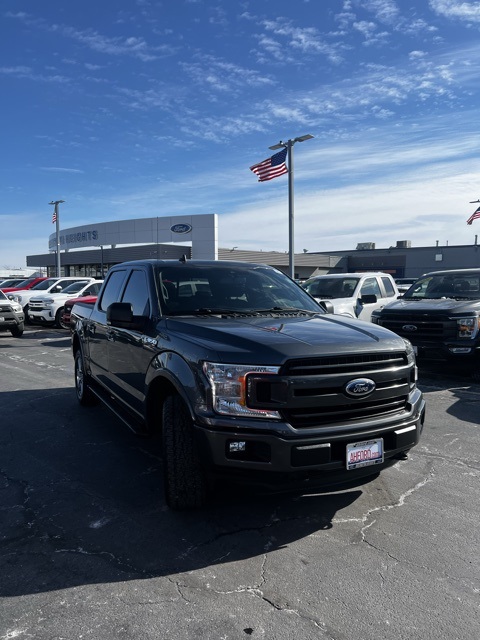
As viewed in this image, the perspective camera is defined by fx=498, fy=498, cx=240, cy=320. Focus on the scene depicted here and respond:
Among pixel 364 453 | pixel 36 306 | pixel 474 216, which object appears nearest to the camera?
pixel 364 453

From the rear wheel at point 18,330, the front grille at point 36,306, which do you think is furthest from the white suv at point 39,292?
the rear wheel at point 18,330

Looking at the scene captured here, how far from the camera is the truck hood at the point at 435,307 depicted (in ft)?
25.6

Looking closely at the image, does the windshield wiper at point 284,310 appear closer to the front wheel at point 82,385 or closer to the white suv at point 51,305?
the front wheel at point 82,385

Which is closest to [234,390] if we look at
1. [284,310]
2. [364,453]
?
[364,453]

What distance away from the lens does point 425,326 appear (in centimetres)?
794

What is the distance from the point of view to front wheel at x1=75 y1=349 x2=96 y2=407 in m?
6.32

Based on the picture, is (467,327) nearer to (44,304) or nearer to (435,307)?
(435,307)

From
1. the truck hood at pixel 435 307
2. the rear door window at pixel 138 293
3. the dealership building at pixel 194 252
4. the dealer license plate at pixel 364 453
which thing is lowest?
the dealer license plate at pixel 364 453

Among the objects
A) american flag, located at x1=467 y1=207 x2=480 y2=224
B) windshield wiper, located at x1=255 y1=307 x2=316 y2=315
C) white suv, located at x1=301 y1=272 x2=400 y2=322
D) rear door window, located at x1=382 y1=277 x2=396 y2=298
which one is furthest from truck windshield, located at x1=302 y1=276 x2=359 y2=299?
american flag, located at x1=467 y1=207 x2=480 y2=224

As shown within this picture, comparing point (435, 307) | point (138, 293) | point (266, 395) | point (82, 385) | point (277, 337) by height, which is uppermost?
point (138, 293)

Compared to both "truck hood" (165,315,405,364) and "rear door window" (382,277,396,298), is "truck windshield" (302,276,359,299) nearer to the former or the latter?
"rear door window" (382,277,396,298)

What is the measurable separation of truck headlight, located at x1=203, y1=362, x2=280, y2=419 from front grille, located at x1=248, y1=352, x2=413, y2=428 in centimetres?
4

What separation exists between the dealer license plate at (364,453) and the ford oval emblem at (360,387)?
30cm

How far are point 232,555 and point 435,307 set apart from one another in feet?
20.2
